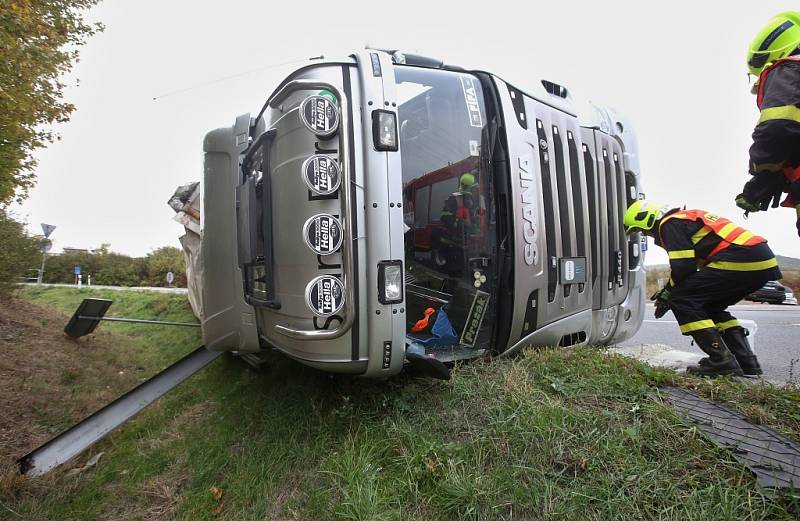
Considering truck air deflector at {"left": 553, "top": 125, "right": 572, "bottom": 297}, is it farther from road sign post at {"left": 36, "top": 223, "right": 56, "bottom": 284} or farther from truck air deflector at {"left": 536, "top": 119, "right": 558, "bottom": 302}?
road sign post at {"left": 36, "top": 223, "right": 56, "bottom": 284}

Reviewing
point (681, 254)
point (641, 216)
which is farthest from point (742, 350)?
point (641, 216)

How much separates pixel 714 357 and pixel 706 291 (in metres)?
0.46

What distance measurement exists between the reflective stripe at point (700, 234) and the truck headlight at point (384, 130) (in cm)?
245

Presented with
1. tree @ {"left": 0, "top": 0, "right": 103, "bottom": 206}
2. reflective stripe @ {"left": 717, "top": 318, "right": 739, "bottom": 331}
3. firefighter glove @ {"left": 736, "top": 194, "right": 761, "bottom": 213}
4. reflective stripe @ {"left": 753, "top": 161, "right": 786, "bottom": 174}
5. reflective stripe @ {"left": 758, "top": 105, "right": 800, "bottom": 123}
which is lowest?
reflective stripe @ {"left": 717, "top": 318, "right": 739, "bottom": 331}

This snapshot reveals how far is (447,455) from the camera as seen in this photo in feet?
6.56

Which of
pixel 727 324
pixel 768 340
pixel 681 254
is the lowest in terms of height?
pixel 768 340

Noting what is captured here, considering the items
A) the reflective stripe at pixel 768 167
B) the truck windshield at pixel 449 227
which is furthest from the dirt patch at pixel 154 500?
the reflective stripe at pixel 768 167

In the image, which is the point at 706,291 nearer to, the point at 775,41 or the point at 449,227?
the point at 775,41

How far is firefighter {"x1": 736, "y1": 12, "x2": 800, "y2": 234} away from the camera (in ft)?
6.79

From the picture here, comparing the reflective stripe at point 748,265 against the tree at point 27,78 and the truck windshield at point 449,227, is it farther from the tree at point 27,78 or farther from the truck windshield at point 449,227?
the tree at point 27,78

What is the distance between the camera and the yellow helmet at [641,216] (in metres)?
3.44

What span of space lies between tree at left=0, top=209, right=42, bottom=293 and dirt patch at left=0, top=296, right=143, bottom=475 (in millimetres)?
539

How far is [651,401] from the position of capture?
2154 millimetres

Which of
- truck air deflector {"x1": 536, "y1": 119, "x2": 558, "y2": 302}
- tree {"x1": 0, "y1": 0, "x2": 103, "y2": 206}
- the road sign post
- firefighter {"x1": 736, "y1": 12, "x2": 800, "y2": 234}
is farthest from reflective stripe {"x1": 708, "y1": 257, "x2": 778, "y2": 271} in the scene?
the road sign post
